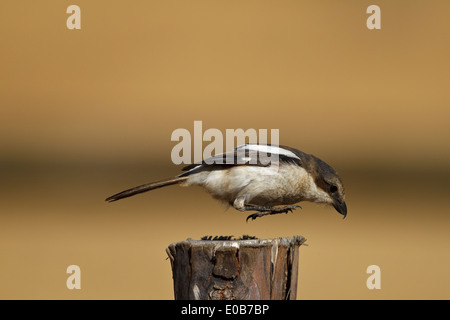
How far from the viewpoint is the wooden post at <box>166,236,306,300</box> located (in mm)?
3656

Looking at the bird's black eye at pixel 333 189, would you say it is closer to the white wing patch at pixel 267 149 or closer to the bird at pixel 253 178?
the bird at pixel 253 178

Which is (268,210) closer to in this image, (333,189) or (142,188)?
(333,189)

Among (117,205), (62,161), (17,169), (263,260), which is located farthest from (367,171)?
(263,260)

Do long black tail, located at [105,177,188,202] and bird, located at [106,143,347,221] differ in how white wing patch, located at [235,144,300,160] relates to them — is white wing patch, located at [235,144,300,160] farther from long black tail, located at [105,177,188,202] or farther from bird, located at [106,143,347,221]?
long black tail, located at [105,177,188,202]

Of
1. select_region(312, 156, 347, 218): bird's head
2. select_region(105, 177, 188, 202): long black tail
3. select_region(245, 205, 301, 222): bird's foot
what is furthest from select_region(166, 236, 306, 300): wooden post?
select_region(312, 156, 347, 218): bird's head

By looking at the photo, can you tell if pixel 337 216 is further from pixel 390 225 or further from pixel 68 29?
pixel 68 29

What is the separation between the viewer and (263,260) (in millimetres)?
3719

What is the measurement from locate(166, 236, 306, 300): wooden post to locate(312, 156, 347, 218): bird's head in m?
1.46

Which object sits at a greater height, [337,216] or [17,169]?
[17,169]

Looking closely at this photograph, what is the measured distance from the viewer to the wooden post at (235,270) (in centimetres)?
366

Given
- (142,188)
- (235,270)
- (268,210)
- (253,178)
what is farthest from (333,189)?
(235,270)

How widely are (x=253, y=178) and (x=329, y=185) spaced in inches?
28.2

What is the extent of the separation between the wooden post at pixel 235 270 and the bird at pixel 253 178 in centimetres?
102

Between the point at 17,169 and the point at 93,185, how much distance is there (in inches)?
38.9
